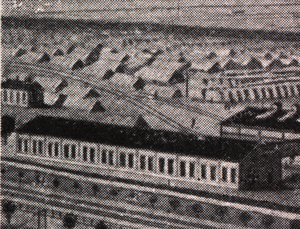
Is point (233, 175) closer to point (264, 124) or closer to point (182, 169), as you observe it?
point (182, 169)

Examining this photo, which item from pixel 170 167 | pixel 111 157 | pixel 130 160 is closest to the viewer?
pixel 170 167

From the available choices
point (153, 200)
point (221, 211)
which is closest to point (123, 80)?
point (153, 200)

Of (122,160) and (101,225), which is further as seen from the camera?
(122,160)

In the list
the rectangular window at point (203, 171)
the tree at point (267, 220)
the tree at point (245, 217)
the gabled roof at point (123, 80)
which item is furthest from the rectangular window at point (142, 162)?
the tree at point (267, 220)

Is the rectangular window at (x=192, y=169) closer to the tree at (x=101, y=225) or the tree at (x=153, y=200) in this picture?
the tree at (x=153, y=200)

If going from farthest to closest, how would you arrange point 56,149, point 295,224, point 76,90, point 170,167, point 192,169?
point 76,90 < point 56,149 < point 170,167 < point 192,169 < point 295,224

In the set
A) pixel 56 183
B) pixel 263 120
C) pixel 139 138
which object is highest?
pixel 263 120
